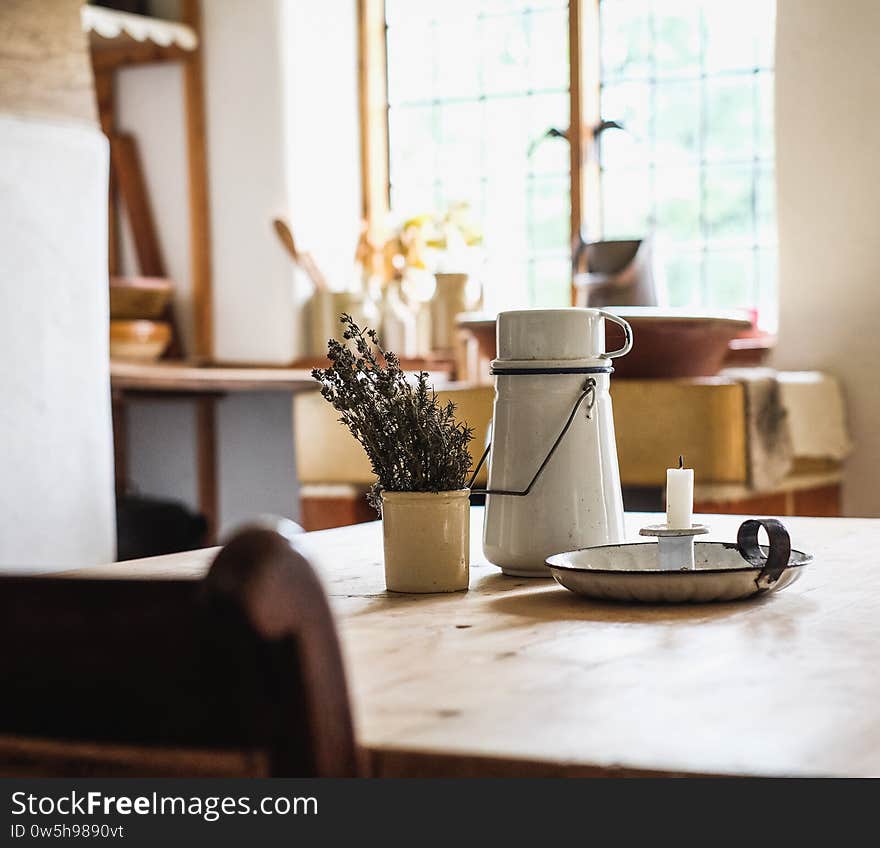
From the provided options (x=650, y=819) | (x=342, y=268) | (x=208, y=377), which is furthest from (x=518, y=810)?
(x=342, y=268)

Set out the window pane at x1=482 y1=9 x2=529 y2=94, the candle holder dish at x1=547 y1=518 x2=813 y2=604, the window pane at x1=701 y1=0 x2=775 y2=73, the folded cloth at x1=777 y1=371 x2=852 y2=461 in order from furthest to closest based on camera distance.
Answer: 1. the window pane at x1=482 y1=9 x2=529 y2=94
2. the window pane at x1=701 y1=0 x2=775 y2=73
3. the folded cloth at x1=777 y1=371 x2=852 y2=461
4. the candle holder dish at x1=547 y1=518 x2=813 y2=604

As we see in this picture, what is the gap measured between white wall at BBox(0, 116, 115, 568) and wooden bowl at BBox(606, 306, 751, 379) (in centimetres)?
150

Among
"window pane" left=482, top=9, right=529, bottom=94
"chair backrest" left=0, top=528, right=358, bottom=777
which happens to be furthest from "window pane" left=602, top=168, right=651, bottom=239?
"chair backrest" left=0, top=528, right=358, bottom=777

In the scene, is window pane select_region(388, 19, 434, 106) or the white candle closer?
the white candle

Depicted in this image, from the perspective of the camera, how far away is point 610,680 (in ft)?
2.59

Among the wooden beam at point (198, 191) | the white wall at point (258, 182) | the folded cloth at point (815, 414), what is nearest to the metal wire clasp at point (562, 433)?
the folded cloth at point (815, 414)

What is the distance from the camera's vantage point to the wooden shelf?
4734 millimetres

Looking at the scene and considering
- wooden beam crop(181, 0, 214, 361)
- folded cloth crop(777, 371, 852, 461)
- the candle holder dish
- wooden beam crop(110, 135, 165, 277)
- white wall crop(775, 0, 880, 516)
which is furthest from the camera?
wooden beam crop(110, 135, 165, 277)

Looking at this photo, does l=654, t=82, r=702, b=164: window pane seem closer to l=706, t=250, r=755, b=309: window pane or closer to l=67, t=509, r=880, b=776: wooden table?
l=706, t=250, r=755, b=309: window pane

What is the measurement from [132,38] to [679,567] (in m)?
4.34

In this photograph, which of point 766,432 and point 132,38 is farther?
point 132,38

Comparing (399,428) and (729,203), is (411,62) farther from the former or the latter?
(399,428)

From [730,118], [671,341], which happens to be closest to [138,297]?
[730,118]

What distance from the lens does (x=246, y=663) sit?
448 millimetres
